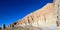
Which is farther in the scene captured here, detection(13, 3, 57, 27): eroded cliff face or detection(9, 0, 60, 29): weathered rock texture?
detection(13, 3, 57, 27): eroded cliff face

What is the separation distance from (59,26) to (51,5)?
14.7 m

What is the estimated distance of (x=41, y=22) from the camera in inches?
2338

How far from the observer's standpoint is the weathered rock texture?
49625mm

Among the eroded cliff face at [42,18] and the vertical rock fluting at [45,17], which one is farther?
the eroded cliff face at [42,18]

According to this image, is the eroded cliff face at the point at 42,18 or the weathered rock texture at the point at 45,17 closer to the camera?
the weathered rock texture at the point at 45,17

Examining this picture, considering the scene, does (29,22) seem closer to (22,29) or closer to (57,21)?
(22,29)

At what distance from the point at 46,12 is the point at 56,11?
35.8 ft

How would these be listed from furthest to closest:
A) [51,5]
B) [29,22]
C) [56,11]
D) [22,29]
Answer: [29,22] < [51,5] < [22,29] < [56,11]

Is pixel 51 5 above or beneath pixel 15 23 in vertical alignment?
above

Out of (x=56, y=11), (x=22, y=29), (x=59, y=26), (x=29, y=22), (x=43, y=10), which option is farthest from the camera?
(x=29, y=22)

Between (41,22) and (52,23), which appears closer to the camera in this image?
(52,23)

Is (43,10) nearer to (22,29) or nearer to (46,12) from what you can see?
(46,12)

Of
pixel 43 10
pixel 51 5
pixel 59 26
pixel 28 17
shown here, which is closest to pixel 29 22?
pixel 28 17

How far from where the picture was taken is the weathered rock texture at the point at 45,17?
163ft
